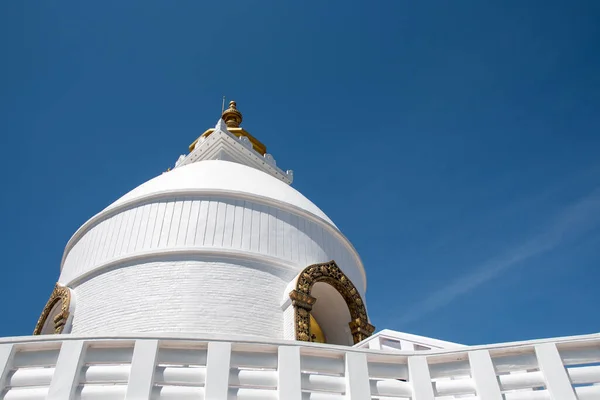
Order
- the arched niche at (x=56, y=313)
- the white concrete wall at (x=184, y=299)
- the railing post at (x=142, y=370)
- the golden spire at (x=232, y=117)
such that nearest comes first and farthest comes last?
the railing post at (x=142, y=370)
the white concrete wall at (x=184, y=299)
the arched niche at (x=56, y=313)
the golden spire at (x=232, y=117)

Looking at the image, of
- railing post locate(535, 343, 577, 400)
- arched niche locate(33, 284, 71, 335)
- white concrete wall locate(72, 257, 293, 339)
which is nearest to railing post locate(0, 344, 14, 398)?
railing post locate(535, 343, 577, 400)

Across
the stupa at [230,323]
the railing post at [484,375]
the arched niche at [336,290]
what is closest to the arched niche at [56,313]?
the stupa at [230,323]

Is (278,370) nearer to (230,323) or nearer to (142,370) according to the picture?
(142,370)

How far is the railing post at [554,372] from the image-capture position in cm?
441

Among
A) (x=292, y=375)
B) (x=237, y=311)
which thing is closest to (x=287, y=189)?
(x=237, y=311)

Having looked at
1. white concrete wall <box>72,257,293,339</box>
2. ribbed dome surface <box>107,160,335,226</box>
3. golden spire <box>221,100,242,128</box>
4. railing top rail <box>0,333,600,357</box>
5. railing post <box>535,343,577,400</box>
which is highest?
golden spire <box>221,100,242,128</box>

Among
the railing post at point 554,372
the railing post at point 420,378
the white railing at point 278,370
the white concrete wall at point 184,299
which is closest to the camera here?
the white railing at point 278,370

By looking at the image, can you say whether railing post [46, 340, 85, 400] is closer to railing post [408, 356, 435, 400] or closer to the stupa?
the stupa

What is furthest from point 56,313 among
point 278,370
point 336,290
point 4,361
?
point 278,370

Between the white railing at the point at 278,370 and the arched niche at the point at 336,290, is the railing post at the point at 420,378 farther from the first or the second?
the arched niche at the point at 336,290

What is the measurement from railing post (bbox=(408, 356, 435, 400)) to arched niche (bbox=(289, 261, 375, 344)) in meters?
5.84

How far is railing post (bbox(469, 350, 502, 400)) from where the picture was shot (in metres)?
4.48

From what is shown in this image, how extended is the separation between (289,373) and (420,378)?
120 centimetres

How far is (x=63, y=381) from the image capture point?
4227 millimetres
